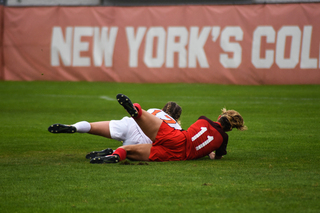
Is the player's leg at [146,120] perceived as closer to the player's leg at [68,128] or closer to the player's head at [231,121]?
the player's leg at [68,128]

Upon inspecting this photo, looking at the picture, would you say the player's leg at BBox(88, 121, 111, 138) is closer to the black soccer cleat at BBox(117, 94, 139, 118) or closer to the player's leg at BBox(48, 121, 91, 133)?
the player's leg at BBox(48, 121, 91, 133)

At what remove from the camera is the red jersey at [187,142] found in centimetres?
615

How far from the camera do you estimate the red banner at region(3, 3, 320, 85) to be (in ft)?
60.8

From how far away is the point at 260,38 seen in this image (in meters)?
18.9

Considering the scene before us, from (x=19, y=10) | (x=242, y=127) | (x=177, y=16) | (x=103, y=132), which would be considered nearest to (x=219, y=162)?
(x=242, y=127)

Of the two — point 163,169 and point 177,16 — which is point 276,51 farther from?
point 163,169

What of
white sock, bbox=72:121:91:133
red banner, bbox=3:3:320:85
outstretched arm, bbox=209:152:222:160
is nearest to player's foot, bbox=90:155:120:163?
white sock, bbox=72:121:91:133

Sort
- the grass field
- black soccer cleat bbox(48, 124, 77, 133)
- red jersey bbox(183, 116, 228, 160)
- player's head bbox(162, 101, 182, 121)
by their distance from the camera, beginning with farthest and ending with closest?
player's head bbox(162, 101, 182, 121) < red jersey bbox(183, 116, 228, 160) < black soccer cleat bbox(48, 124, 77, 133) < the grass field

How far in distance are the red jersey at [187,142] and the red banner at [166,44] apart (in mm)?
13046

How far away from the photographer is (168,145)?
6199 millimetres

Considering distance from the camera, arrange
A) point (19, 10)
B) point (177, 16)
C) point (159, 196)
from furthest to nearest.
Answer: point (19, 10) < point (177, 16) < point (159, 196)

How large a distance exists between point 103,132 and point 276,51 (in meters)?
13.5

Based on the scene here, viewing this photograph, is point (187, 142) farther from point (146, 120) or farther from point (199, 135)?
point (146, 120)

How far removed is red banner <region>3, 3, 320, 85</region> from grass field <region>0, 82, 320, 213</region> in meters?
6.62
